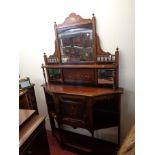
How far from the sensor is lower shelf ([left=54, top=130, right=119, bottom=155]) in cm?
200

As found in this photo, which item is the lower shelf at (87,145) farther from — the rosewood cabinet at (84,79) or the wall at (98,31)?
the wall at (98,31)

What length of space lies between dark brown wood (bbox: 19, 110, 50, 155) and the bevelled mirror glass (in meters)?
0.96

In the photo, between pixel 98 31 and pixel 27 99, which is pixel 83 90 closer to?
pixel 98 31

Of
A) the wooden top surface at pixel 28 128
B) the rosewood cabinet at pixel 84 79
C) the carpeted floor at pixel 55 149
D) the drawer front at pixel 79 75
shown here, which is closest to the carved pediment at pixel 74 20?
the rosewood cabinet at pixel 84 79

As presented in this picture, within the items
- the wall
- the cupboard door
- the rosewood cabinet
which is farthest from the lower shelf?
the cupboard door

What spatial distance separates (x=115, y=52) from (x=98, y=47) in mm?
215

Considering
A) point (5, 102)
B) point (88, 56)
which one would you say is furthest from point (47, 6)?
point (5, 102)

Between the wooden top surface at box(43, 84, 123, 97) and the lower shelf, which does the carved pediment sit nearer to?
the wooden top surface at box(43, 84, 123, 97)

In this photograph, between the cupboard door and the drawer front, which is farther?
the drawer front

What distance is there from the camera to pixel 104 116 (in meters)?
2.01

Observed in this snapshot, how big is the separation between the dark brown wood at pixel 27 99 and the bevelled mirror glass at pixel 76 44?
2.34 feet

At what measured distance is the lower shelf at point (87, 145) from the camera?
2000 millimetres
